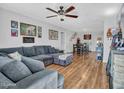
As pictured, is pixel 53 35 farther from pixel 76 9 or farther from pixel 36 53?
pixel 76 9

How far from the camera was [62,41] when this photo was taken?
945cm

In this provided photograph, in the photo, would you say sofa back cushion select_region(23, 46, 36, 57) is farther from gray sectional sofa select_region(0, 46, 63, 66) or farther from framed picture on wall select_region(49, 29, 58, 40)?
framed picture on wall select_region(49, 29, 58, 40)

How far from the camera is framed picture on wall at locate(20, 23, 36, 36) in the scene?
503 centimetres

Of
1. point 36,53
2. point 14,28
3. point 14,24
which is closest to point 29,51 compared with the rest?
point 36,53

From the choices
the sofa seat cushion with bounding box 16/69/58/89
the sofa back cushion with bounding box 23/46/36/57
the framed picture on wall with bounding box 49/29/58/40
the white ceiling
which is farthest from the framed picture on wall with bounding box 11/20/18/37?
the sofa seat cushion with bounding box 16/69/58/89

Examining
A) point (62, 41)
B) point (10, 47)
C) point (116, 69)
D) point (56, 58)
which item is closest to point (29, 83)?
point (116, 69)

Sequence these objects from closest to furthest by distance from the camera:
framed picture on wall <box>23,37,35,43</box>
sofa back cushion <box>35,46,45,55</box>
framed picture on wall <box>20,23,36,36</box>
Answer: framed picture on wall <box>20,23,36,36</box>, framed picture on wall <box>23,37,35,43</box>, sofa back cushion <box>35,46,45,55</box>

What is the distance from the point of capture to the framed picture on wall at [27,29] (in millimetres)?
5031

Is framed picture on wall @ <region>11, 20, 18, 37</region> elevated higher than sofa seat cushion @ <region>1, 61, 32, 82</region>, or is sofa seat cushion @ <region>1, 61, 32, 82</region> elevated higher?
framed picture on wall @ <region>11, 20, 18, 37</region>

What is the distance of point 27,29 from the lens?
17.4ft

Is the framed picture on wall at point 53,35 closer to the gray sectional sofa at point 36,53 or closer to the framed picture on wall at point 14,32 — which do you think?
the gray sectional sofa at point 36,53

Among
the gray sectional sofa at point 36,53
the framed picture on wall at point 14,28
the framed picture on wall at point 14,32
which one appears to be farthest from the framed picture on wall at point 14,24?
the gray sectional sofa at point 36,53

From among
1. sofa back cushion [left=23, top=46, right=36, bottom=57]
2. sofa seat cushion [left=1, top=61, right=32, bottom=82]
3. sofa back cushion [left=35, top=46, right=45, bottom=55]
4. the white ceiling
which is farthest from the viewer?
sofa back cushion [left=35, top=46, right=45, bottom=55]

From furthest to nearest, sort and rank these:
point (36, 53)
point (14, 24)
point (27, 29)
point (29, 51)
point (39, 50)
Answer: point (39, 50)
point (36, 53)
point (27, 29)
point (29, 51)
point (14, 24)
